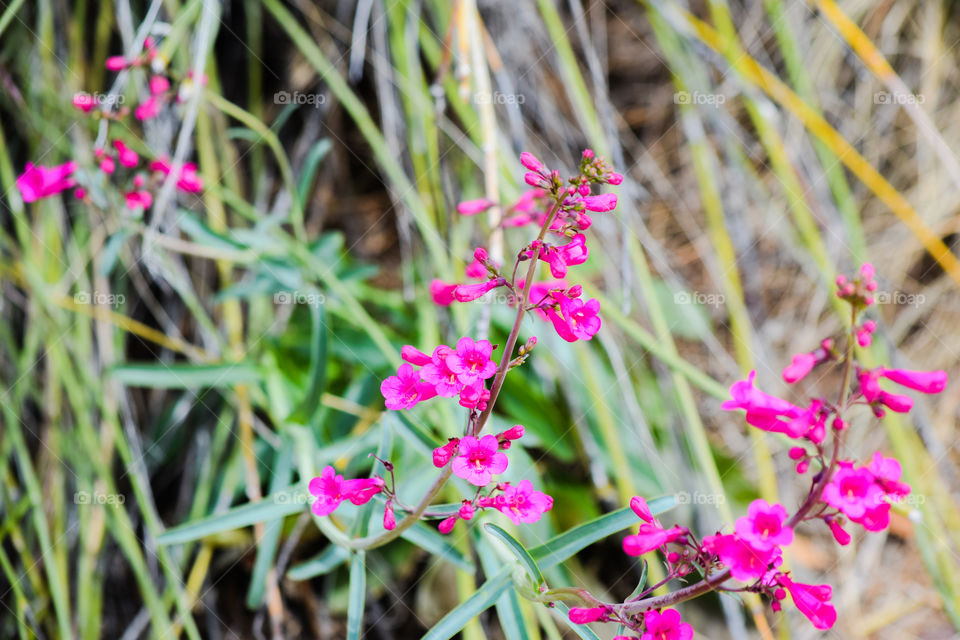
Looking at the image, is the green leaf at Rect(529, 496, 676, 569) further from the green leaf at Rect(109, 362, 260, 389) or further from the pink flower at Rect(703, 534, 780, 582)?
the green leaf at Rect(109, 362, 260, 389)

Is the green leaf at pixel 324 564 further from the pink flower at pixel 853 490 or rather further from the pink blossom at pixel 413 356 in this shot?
the pink flower at pixel 853 490

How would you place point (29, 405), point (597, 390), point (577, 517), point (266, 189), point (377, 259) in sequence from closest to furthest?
point (597, 390) → point (577, 517) → point (29, 405) → point (266, 189) → point (377, 259)

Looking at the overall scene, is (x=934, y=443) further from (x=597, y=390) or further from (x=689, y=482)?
(x=597, y=390)

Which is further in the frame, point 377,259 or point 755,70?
point 377,259

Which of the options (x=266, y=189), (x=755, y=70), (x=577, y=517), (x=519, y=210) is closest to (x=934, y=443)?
(x=577, y=517)

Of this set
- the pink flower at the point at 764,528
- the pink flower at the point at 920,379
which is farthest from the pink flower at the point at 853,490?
the pink flower at the point at 920,379

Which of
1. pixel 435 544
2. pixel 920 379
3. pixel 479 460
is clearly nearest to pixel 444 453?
pixel 479 460

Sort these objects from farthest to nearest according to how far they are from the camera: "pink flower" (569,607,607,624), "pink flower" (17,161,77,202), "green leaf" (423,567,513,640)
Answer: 1. "pink flower" (17,161,77,202)
2. "green leaf" (423,567,513,640)
3. "pink flower" (569,607,607,624)

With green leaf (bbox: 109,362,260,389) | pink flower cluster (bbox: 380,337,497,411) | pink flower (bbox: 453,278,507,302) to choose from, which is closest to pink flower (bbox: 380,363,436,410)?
pink flower cluster (bbox: 380,337,497,411)
